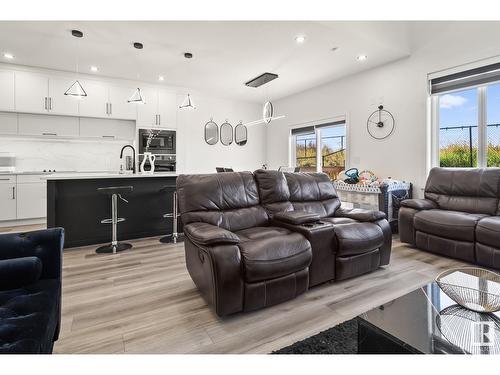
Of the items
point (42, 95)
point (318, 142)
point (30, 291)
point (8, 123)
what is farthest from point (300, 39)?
point (8, 123)

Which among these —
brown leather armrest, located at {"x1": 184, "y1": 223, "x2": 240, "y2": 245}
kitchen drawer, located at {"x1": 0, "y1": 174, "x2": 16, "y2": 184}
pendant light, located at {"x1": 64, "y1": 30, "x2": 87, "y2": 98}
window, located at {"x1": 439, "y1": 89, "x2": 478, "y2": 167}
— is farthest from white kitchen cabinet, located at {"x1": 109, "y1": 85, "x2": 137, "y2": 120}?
window, located at {"x1": 439, "y1": 89, "x2": 478, "y2": 167}

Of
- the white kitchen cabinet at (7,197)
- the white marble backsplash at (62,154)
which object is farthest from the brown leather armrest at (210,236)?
the white marble backsplash at (62,154)

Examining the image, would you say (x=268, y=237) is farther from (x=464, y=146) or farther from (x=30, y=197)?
(x=30, y=197)

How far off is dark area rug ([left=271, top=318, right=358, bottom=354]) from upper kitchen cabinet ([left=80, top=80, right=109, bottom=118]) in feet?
18.1

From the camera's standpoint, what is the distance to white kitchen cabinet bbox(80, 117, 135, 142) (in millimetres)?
5449

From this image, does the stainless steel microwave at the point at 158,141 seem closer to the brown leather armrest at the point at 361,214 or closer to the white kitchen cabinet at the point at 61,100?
the white kitchen cabinet at the point at 61,100

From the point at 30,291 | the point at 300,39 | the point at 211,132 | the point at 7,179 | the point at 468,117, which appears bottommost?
the point at 30,291

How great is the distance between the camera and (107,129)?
18.5 ft

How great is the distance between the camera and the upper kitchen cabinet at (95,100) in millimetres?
5277

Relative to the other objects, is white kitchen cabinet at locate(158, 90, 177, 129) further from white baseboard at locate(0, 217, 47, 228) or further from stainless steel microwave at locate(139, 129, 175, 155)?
white baseboard at locate(0, 217, 47, 228)

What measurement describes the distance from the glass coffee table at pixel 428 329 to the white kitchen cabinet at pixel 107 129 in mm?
5776

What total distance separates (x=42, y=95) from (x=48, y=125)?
532 mm

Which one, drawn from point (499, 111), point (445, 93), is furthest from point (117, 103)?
point (499, 111)

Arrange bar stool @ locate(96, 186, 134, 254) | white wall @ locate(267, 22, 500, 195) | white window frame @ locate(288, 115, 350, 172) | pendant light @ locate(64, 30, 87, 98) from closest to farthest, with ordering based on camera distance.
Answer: bar stool @ locate(96, 186, 134, 254) < pendant light @ locate(64, 30, 87, 98) < white wall @ locate(267, 22, 500, 195) < white window frame @ locate(288, 115, 350, 172)
